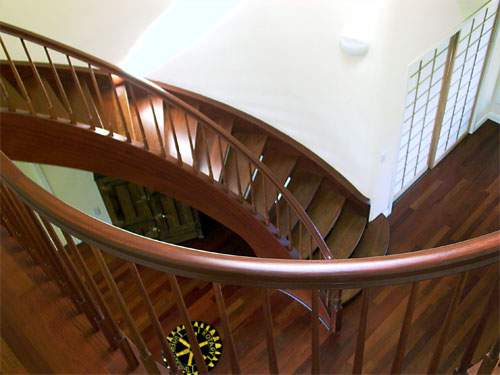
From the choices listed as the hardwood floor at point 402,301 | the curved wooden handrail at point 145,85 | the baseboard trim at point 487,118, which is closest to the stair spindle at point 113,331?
the curved wooden handrail at point 145,85

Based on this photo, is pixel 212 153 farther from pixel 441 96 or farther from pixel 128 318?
pixel 128 318

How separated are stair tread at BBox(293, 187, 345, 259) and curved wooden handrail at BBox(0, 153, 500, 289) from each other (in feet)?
12.4

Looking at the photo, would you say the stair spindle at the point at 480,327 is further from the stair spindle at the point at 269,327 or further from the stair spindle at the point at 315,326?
the stair spindle at the point at 269,327

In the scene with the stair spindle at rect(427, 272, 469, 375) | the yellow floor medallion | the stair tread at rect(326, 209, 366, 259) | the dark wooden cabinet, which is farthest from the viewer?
the dark wooden cabinet

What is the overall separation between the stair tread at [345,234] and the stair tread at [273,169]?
0.76m

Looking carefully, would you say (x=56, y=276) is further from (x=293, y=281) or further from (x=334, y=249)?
(x=334, y=249)

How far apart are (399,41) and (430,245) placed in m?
2.19

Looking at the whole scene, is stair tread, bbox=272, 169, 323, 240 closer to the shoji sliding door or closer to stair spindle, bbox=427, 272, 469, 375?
the shoji sliding door

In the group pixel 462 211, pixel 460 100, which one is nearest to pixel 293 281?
pixel 462 211

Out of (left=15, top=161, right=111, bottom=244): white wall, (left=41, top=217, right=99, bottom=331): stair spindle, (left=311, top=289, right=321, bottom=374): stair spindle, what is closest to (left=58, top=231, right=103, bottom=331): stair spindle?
(left=41, top=217, right=99, bottom=331): stair spindle

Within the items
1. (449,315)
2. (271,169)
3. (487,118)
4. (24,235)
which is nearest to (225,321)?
(449,315)

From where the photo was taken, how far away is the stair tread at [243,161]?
4.79 metres

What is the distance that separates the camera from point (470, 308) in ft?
14.6

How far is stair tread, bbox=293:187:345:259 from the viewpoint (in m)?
4.98
